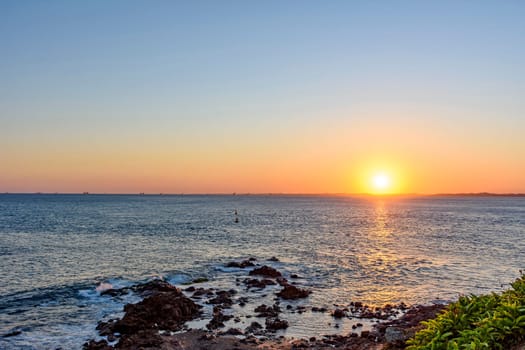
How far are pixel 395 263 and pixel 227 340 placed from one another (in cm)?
3021

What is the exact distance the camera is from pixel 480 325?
9.14 meters

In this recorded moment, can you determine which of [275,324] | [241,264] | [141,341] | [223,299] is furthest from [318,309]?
[241,264]

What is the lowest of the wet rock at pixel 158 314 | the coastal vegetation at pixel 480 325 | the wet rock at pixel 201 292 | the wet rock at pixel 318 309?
the wet rock at pixel 201 292

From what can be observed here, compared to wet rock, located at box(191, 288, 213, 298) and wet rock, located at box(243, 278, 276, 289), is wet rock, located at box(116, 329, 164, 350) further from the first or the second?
wet rock, located at box(243, 278, 276, 289)

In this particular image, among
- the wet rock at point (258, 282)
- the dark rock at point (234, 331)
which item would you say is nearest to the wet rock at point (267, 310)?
the dark rock at point (234, 331)

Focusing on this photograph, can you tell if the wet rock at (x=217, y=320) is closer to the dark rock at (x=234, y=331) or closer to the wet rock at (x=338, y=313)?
the dark rock at (x=234, y=331)

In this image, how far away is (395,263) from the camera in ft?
151

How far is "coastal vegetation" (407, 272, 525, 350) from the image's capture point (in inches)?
331

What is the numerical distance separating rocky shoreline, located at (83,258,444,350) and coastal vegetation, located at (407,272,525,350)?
4.80 m

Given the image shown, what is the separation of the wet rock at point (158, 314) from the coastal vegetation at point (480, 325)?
17.2 m

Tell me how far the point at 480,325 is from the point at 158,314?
19594 mm

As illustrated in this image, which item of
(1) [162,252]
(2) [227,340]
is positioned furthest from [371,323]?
(1) [162,252]

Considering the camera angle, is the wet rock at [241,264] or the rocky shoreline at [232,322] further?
the wet rock at [241,264]

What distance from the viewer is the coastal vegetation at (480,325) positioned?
840cm
